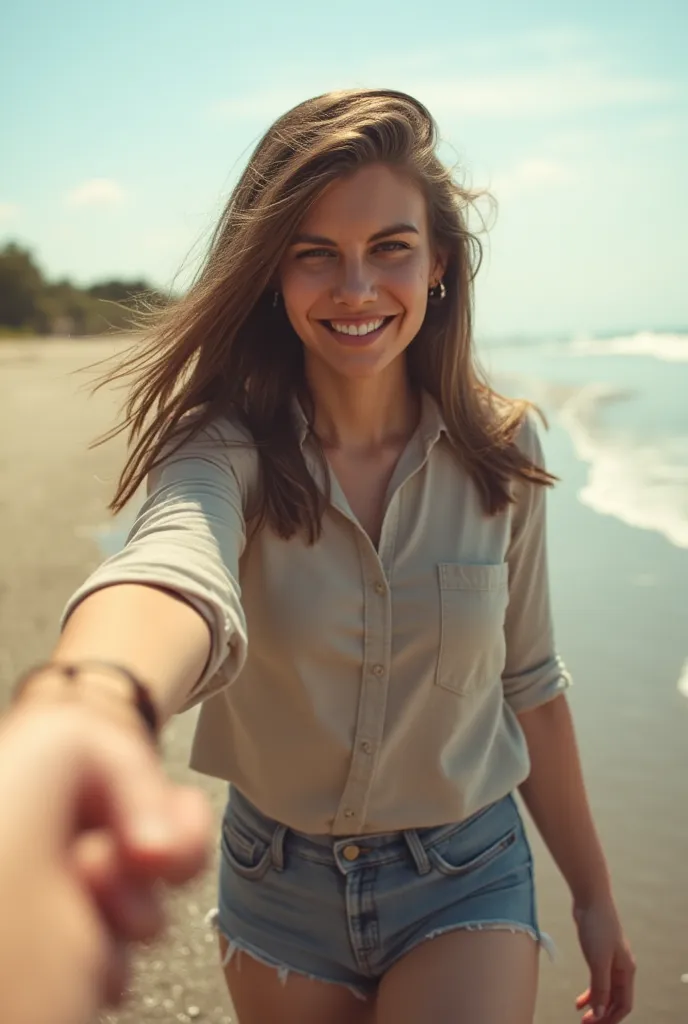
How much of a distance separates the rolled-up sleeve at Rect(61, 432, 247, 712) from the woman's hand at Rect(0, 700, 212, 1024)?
549 millimetres

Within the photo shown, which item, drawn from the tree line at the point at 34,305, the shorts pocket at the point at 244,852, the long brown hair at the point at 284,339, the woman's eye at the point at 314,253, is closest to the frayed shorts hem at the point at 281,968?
the shorts pocket at the point at 244,852

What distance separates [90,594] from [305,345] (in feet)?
4.70

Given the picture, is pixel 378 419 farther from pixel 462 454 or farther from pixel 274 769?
pixel 274 769

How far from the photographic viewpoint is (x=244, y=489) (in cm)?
220

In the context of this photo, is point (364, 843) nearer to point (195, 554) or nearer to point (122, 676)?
point (195, 554)

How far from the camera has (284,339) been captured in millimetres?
2658

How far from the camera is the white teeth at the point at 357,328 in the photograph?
2.43m

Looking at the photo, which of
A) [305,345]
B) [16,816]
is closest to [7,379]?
[305,345]

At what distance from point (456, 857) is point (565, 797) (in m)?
0.51

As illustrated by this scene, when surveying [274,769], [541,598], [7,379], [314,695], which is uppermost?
[541,598]

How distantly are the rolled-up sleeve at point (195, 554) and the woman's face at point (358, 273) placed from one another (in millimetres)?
528

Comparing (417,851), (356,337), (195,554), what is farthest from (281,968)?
(356,337)

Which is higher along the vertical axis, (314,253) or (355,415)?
(314,253)

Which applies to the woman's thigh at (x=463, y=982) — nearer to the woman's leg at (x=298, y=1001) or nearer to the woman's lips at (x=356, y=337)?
the woman's leg at (x=298, y=1001)
